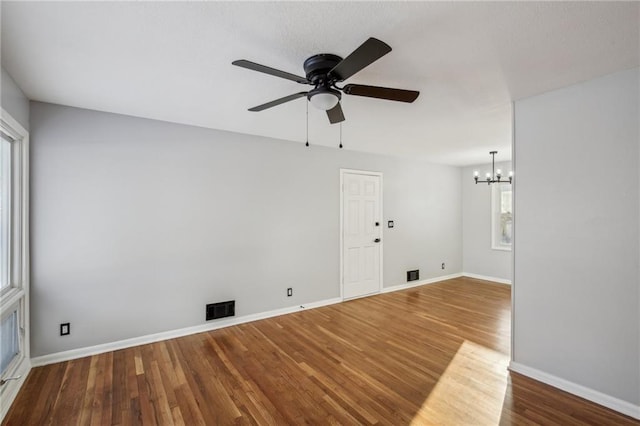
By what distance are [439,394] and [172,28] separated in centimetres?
317

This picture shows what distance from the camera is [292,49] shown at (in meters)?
1.92

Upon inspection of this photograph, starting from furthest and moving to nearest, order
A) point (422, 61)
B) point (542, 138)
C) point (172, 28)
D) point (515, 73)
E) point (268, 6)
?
point (542, 138) → point (515, 73) → point (422, 61) → point (172, 28) → point (268, 6)

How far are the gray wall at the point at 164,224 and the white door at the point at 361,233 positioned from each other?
0.70ft

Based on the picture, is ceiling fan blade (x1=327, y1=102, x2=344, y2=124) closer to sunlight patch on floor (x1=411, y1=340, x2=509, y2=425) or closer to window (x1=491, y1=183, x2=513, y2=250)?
sunlight patch on floor (x1=411, y1=340, x2=509, y2=425)

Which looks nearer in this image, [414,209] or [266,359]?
[266,359]

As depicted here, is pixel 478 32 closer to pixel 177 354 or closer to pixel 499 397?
pixel 499 397

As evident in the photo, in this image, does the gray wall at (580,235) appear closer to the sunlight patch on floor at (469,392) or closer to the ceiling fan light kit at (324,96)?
the sunlight patch on floor at (469,392)

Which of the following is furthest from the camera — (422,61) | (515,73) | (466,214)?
(466,214)

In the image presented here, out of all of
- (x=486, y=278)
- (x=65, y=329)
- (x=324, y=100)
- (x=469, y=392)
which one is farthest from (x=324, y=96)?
(x=486, y=278)

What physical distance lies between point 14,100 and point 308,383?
338 centimetres

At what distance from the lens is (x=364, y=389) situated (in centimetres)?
238

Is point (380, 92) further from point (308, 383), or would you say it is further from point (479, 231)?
point (479, 231)

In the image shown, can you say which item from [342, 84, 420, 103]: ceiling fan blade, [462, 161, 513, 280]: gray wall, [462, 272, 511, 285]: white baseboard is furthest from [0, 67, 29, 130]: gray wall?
[462, 272, 511, 285]: white baseboard

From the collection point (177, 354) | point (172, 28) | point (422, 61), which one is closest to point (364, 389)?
point (177, 354)
